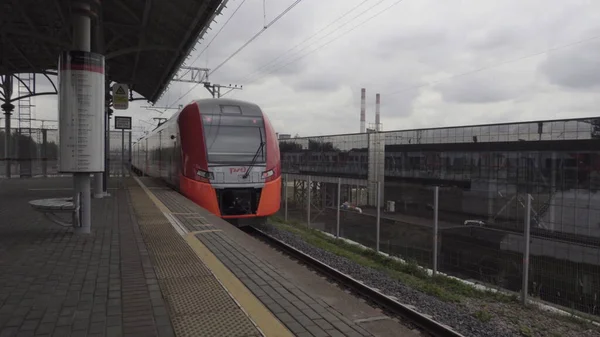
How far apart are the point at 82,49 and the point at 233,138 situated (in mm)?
4680

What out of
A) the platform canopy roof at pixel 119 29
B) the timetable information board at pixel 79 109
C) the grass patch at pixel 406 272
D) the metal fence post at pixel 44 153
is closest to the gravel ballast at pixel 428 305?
the grass patch at pixel 406 272

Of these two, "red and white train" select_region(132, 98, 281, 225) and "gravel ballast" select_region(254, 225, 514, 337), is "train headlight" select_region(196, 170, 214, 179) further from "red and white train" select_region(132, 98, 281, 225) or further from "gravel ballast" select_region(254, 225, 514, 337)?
"gravel ballast" select_region(254, 225, 514, 337)

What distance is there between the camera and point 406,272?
→ 360 inches

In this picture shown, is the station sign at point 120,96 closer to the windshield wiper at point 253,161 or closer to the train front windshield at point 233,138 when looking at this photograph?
the train front windshield at point 233,138

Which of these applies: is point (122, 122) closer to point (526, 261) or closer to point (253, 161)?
point (253, 161)

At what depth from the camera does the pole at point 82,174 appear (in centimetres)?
691

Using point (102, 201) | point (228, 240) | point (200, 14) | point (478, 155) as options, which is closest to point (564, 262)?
point (228, 240)

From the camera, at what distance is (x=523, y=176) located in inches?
1115

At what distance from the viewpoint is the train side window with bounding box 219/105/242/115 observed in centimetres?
1140

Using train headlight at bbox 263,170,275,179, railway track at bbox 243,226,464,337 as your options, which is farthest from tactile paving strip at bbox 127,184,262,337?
train headlight at bbox 263,170,275,179

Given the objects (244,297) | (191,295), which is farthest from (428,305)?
(191,295)

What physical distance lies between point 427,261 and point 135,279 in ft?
21.2

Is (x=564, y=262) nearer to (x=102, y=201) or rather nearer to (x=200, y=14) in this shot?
(x=200, y=14)

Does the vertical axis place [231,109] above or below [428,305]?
above
